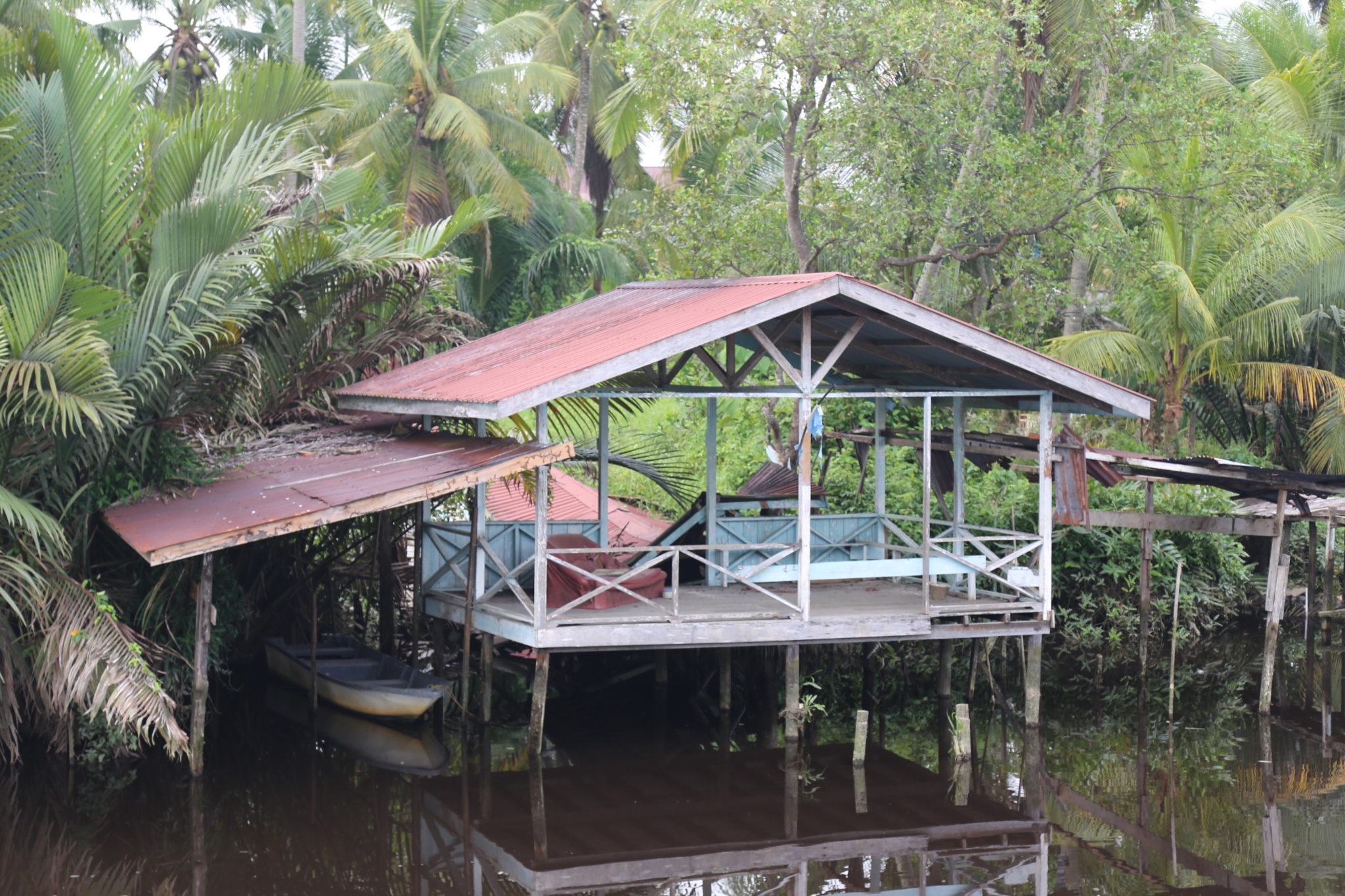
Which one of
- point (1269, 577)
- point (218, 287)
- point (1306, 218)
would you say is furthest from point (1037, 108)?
point (218, 287)

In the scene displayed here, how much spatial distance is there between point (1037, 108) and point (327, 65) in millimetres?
17942

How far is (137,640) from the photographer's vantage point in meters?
10.8

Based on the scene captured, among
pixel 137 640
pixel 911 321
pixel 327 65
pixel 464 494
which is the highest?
pixel 327 65

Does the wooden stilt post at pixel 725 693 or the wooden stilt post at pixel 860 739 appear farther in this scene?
the wooden stilt post at pixel 725 693

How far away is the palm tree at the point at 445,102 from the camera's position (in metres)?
23.6

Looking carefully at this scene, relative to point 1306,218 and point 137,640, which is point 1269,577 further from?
point 137,640

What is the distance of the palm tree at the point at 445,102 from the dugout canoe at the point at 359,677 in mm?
10930

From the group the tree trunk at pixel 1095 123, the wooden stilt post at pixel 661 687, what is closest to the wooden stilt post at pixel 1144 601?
the tree trunk at pixel 1095 123

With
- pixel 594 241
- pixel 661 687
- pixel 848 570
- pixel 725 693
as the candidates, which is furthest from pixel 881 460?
pixel 594 241

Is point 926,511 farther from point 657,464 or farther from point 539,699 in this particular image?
point 539,699

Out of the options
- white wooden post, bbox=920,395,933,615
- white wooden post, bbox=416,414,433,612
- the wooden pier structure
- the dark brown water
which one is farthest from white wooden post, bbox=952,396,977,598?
white wooden post, bbox=416,414,433,612

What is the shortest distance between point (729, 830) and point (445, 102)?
16.4m

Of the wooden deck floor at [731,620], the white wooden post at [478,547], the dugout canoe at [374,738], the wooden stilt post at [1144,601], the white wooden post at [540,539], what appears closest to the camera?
the white wooden post at [540,539]

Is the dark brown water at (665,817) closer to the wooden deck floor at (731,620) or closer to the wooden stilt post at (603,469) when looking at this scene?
the wooden deck floor at (731,620)
